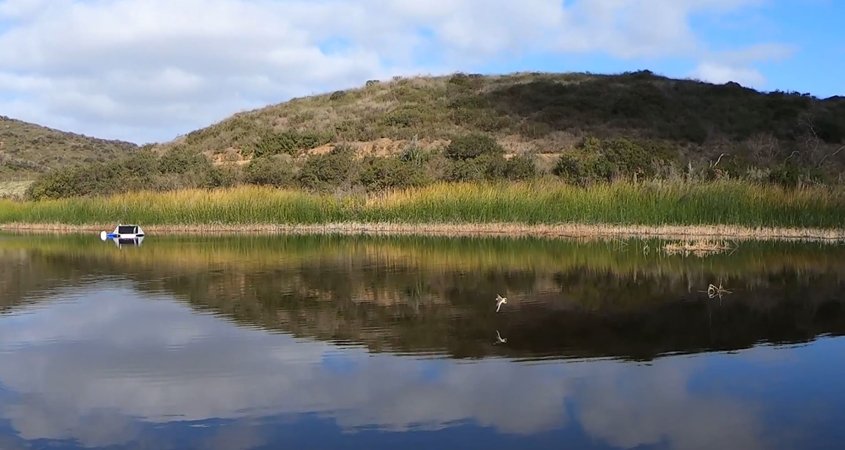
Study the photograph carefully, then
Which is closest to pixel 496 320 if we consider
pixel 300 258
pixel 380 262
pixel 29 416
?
pixel 29 416

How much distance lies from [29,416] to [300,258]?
449 inches

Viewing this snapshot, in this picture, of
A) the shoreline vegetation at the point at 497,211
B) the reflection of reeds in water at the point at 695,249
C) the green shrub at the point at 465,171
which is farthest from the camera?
the green shrub at the point at 465,171

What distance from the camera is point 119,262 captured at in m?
17.6

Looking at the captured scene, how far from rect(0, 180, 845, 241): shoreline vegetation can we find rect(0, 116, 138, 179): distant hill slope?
103ft

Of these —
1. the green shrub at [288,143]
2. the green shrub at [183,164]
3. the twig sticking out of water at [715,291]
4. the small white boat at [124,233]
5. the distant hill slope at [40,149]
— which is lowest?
the twig sticking out of water at [715,291]

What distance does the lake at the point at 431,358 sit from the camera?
5570mm

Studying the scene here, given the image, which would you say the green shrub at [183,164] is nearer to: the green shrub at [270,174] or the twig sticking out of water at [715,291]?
the green shrub at [270,174]

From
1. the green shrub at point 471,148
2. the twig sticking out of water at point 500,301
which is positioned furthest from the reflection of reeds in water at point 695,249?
the green shrub at point 471,148

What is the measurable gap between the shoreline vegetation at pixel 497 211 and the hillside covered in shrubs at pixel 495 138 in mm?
3179

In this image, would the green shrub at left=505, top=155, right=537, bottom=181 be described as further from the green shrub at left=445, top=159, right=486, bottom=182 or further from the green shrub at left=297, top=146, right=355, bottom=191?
the green shrub at left=297, top=146, right=355, bottom=191

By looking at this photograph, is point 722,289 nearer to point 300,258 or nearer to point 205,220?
point 300,258

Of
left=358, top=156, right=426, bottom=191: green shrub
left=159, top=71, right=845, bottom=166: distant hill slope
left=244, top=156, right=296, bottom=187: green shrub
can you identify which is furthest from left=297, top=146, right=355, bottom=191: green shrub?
left=159, top=71, right=845, bottom=166: distant hill slope

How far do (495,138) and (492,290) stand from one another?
29.5m

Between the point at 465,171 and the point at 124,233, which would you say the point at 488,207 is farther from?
the point at 124,233
